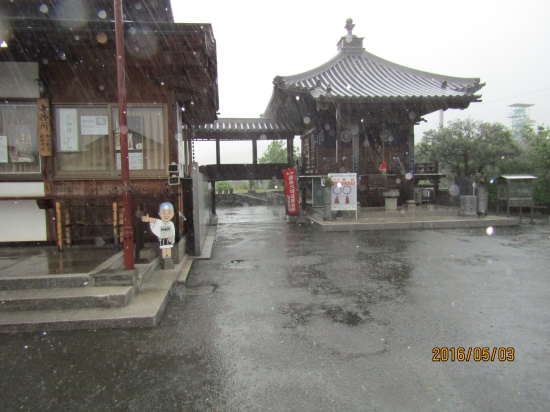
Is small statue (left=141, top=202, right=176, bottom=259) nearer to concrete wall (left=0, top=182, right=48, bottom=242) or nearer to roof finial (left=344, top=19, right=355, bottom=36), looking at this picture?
concrete wall (left=0, top=182, right=48, bottom=242)

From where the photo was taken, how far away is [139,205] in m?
6.31

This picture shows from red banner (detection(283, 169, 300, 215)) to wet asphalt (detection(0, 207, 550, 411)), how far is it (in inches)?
308

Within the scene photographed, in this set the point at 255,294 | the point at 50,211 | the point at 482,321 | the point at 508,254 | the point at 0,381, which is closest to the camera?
the point at 0,381

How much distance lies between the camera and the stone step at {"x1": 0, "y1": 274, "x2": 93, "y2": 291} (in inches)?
183

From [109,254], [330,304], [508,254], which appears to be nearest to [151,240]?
[109,254]

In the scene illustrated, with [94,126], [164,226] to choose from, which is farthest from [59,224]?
[164,226]

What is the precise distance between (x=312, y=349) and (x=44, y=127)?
586 centimetres

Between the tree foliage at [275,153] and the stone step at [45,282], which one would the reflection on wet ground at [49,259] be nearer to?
the stone step at [45,282]

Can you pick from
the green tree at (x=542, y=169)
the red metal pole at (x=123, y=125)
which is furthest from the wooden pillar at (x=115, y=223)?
the green tree at (x=542, y=169)

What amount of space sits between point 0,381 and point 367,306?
3873 mm

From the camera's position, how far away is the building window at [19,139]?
6.53 meters

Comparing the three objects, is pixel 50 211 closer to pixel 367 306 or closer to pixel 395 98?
pixel 367 306

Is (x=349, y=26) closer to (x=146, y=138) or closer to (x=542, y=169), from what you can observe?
(x=542, y=169)

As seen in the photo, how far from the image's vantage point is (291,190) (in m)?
14.5
